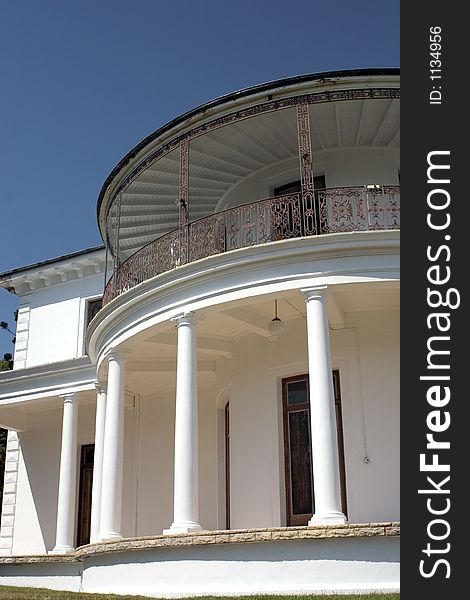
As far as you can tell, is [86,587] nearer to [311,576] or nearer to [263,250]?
[311,576]

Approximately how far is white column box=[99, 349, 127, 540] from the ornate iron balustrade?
1727mm

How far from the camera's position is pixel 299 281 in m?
12.1

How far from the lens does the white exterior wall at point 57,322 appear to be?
23.5m

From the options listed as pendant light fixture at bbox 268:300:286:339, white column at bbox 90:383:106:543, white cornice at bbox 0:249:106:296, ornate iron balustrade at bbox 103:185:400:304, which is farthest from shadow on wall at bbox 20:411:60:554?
pendant light fixture at bbox 268:300:286:339

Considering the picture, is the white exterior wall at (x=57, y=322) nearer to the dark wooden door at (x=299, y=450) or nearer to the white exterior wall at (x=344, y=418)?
the white exterior wall at (x=344, y=418)

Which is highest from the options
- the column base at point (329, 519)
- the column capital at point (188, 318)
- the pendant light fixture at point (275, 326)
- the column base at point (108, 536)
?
the pendant light fixture at point (275, 326)

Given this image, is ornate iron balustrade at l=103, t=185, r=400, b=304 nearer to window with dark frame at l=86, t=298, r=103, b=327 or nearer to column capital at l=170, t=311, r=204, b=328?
column capital at l=170, t=311, r=204, b=328

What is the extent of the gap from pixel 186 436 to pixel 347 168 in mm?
6747

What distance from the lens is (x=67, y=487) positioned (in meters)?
18.6

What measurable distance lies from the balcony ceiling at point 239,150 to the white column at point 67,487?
189 inches

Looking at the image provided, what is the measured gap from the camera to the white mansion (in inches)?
434

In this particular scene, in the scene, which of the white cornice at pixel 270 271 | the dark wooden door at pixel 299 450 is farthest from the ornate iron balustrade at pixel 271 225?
the dark wooden door at pixel 299 450

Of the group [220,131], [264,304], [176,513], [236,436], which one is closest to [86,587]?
[176,513]

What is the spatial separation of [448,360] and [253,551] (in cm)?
497
